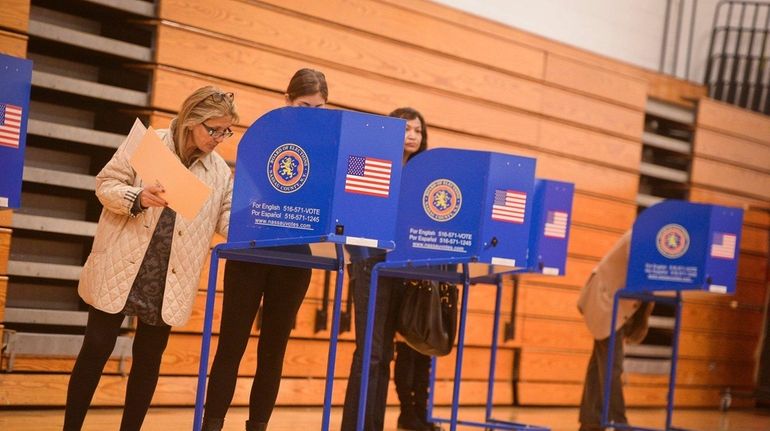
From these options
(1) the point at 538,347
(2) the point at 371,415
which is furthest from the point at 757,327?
(2) the point at 371,415

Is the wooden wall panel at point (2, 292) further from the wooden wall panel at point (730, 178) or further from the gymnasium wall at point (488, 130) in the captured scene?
→ the wooden wall panel at point (730, 178)

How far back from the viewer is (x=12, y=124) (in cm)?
299

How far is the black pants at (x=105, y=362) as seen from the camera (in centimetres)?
295

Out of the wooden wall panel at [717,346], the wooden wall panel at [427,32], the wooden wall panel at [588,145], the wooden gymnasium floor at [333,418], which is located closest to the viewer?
the wooden gymnasium floor at [333,418]

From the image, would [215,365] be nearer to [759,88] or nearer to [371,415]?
[371,415]

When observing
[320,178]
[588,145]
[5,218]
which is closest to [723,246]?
[588,145]

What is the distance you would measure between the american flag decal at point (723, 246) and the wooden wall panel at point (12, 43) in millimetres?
3184

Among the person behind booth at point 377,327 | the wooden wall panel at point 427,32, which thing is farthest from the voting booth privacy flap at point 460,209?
the wooden wall panel at point 427,32

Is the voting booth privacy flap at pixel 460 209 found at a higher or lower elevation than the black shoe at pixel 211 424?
higher

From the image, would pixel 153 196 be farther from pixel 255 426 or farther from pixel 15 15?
pixel 15 15

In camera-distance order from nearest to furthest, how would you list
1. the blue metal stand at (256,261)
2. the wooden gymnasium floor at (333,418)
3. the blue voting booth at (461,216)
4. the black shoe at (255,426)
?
the blue metal stand at (256,261) < the black shoe at (255,426) < the blue voting booth at (461,216) < the wooden gymnasium floor at (333,418)

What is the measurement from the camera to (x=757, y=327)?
805cm

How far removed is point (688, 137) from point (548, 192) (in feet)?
9.69

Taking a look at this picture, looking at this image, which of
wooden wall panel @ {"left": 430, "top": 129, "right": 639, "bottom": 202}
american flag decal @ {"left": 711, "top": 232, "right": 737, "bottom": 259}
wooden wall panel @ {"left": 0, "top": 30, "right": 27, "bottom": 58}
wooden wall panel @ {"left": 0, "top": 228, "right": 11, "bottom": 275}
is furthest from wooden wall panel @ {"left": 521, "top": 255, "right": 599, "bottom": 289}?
wooden wall panel @ {"left": 0, "top": 30, "right": 27, "bottom": 58}
